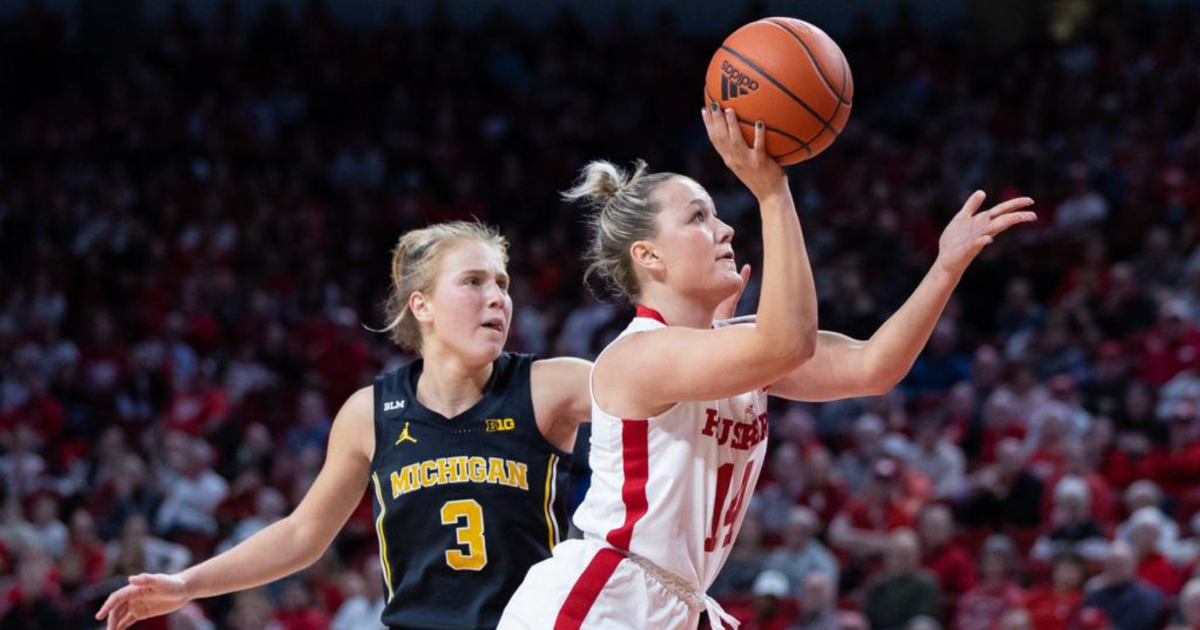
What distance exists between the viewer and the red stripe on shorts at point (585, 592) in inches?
130

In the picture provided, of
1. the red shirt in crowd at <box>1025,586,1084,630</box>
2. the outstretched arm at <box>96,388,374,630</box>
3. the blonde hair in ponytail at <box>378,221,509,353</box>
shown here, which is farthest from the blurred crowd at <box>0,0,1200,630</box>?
the outstretched arm at <box>96,388,374,630</box>

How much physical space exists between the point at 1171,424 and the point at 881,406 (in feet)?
6.19

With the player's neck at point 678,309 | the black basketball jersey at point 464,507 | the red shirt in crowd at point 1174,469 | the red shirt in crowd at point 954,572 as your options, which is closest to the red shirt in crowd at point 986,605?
the red shirt in crowd at point 954,572

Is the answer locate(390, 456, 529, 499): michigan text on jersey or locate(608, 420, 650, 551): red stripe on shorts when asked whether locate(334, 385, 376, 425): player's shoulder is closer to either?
locate(390, 456, 529, 499): michigan text on jersey

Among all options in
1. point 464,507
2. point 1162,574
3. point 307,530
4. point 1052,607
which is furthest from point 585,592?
point 1162,574

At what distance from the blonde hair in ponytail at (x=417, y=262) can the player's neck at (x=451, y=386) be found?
18 cm

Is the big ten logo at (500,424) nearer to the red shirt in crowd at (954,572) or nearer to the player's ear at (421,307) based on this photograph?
the player's ear at (421,307)

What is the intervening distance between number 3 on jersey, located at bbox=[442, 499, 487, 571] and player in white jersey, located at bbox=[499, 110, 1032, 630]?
36 centimetres

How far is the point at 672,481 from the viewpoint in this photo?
10.9 feet

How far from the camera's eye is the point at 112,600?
3877mm

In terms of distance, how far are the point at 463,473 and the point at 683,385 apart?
885 mm

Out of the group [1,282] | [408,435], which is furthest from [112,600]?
[1,282]

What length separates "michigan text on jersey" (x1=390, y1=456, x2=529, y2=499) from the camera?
3852 mm

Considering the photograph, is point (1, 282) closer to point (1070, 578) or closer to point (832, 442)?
point (832, 442)
